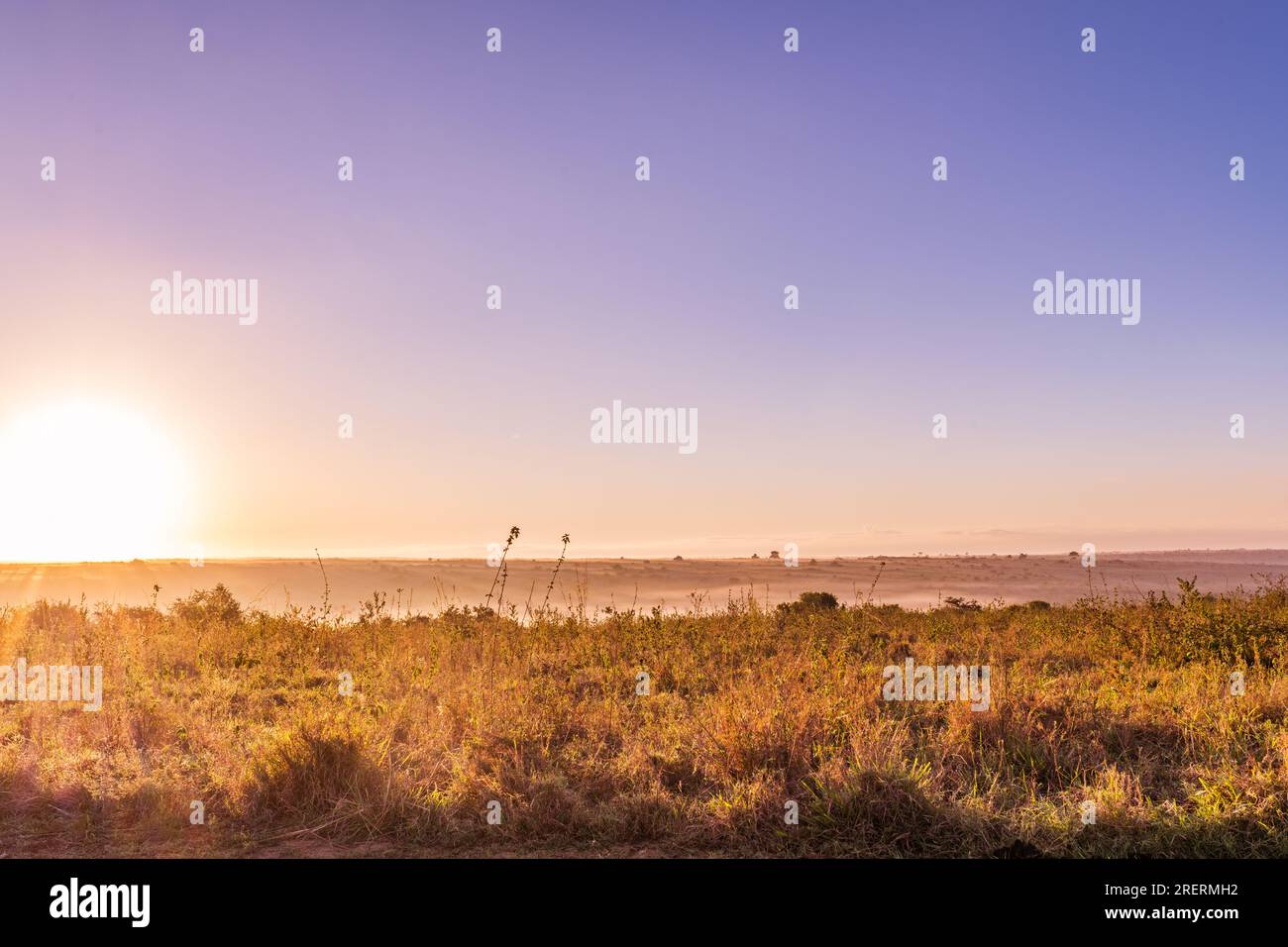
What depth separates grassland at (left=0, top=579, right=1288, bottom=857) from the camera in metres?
5.67

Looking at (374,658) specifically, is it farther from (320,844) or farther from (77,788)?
(320,844)

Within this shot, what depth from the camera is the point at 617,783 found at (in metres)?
6.32

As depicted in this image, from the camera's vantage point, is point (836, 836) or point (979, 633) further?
point (979, 633)

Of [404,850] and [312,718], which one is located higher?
[312,718]

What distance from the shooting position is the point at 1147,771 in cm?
659

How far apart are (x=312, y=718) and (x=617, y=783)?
2.49 meters

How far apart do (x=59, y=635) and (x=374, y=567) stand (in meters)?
43.7

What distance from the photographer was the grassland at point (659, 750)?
5.67 metres

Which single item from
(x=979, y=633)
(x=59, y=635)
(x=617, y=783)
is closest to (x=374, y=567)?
(x=59, y=635)

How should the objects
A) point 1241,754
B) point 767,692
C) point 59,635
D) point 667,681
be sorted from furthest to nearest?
point 59,635 < point 667,681 < point 767,692 < point 1241,754

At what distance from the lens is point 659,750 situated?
23.1ft

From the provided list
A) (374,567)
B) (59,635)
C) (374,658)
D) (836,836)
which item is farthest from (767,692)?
(374,567)

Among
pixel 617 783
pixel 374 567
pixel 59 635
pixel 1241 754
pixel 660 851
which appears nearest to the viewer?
pixel 660 851

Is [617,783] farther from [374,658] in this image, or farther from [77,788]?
[374,658]
